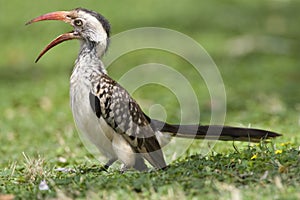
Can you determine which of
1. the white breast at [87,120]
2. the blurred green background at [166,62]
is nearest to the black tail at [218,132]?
the white breast at [87,120]

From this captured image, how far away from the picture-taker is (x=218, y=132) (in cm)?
680

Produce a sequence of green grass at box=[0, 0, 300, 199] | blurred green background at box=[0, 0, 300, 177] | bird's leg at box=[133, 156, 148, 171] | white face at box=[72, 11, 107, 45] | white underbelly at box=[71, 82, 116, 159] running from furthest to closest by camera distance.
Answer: blurred green background at box=[0, 0, 300, 177]
white face at box=[72, 11, 107, 45]
bird's leg at box=[133, 156, 148, 171]
white underbelly at box=[71, 82, 116, 159]
green grass at box=[0, 0, 300, 199]

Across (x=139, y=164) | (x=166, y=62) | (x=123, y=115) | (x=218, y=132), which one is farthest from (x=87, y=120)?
(x=166, y=62)

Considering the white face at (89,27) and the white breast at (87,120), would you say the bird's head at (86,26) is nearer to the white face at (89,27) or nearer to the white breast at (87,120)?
the white face at (89,27)

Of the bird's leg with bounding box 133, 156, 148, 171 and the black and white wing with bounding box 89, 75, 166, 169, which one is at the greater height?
the black and white wing with bounding box 89, 75, 166, 169

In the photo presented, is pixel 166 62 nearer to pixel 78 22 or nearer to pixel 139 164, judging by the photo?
pixel 78 22

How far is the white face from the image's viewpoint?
6.79 m

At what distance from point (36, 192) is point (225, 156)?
5.93 ft

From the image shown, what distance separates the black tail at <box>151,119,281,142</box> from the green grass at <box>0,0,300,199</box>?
19cm

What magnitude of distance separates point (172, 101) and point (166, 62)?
138 inches

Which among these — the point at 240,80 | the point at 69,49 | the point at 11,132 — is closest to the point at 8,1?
the point at 69,49

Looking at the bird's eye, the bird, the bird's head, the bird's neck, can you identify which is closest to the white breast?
the bird

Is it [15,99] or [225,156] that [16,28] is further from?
[225,156]

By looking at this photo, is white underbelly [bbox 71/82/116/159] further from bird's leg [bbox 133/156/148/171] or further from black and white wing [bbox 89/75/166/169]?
bird's leg [bbox 133/156/148/171]
